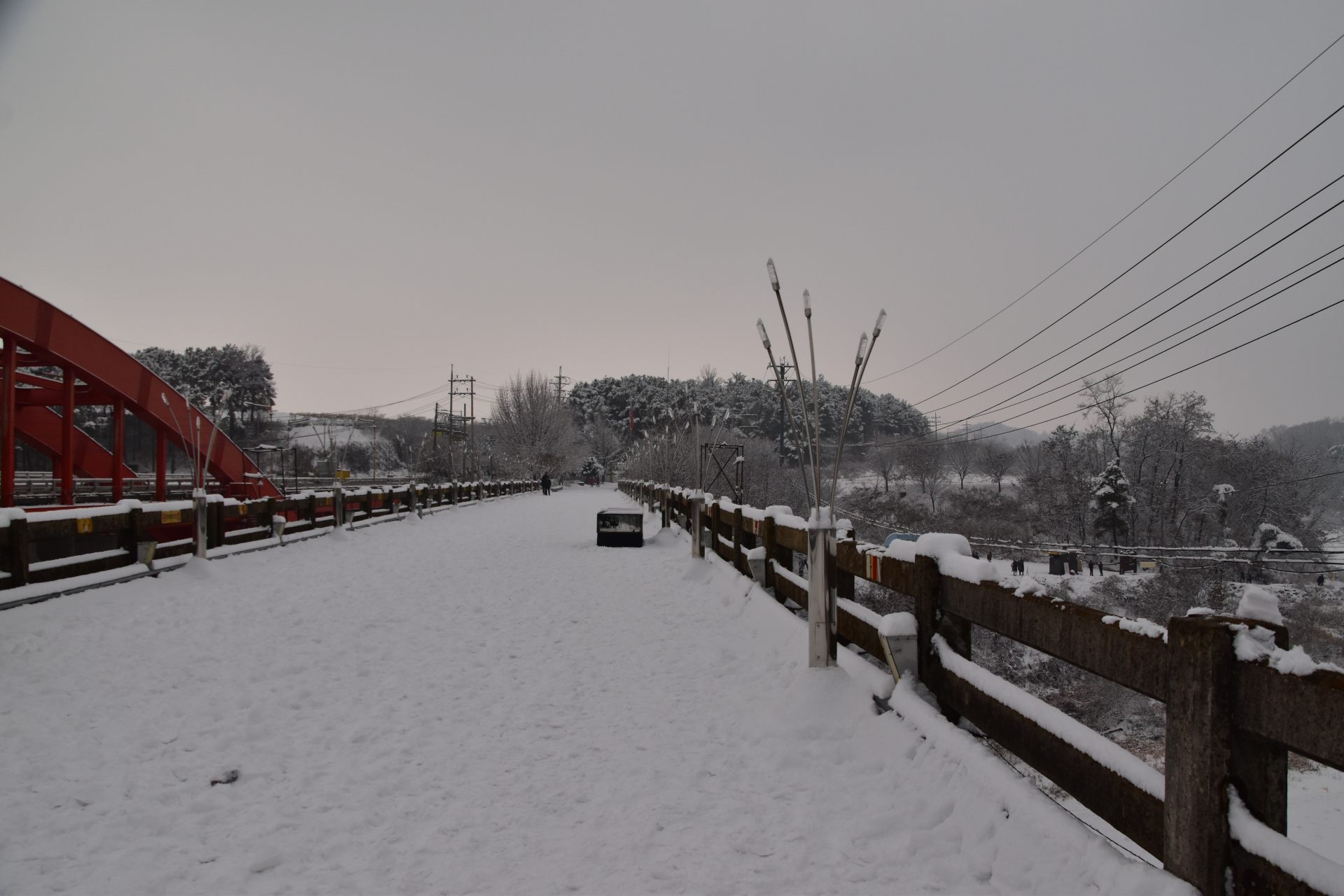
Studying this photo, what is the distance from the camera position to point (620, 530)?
48.6 ft

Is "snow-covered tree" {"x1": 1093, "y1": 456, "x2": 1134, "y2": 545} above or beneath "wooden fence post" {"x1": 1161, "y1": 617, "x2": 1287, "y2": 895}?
beneath

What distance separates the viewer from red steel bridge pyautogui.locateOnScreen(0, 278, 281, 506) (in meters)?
16.4

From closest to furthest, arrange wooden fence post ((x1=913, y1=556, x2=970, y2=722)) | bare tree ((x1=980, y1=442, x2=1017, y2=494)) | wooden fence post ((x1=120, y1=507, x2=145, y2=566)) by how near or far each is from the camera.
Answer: wooden fence post ((x1=913, y1=556, x2=970, y2=722)), wooden fence post ((x1=120, y1=507, x2=145, y2=566)), bare tree ((x1=980, y1=442, x2=1017, y2=494))

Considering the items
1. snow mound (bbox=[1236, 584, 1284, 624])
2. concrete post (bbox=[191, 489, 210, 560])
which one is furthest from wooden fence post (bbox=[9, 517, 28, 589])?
snow mound (bbox=[1236, 584, 1284, 624])

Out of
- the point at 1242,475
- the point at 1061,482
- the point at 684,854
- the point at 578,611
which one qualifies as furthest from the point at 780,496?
the point at 684,854

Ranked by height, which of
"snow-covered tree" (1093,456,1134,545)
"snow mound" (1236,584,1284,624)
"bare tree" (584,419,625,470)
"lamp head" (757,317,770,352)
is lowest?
"snow-covered tree" (1093,456,1134,545)

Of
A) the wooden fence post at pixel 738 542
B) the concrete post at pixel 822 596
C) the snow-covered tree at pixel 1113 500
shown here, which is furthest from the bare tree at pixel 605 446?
the concrete post at pixel 822 596

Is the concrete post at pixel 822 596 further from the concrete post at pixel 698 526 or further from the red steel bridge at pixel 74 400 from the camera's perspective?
the red steel bridge at pixel 74 400

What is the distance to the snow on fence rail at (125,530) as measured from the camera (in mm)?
7039

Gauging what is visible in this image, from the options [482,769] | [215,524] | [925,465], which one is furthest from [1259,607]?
[925,465]

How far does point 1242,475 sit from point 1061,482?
38.1 feet

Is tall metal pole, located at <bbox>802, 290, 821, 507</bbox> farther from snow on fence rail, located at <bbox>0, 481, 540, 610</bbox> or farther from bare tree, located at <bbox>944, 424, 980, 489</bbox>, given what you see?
bare tree, located at <bbox>944, 424, 980, 489</bbox>

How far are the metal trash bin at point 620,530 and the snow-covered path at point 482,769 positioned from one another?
7.74 meters

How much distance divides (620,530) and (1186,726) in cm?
1308
